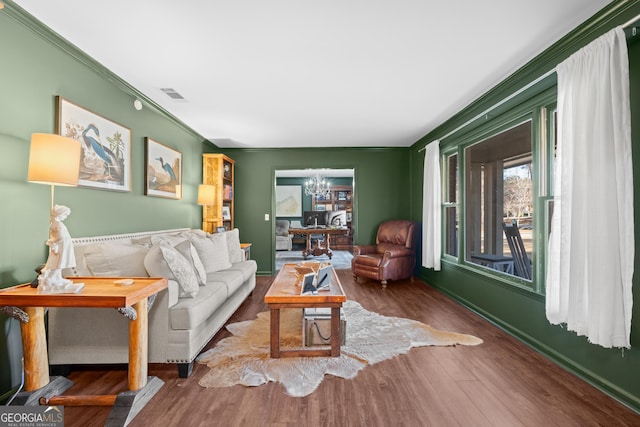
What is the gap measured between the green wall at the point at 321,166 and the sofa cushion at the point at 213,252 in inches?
82.1

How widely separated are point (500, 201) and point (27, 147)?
4415 mm

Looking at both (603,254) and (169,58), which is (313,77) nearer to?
(169,58)

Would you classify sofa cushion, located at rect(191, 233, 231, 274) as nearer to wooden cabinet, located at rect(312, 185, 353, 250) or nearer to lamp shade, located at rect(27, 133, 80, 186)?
lamp shade, located at rect(27, 133, 80, 186)

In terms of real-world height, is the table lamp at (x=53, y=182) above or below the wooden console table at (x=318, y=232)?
above

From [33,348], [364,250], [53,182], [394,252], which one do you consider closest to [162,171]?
[53,182]

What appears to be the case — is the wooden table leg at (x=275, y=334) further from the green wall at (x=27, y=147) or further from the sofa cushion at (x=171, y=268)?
the green wall at (x=27, y=147)

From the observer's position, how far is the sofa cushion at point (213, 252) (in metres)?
3.33

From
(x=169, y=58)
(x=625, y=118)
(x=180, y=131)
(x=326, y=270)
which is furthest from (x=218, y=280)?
(x=625, y=118)

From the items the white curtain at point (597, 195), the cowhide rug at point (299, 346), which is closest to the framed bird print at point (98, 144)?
the cowhide rug at point (299, 346)

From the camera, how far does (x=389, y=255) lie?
4.81m

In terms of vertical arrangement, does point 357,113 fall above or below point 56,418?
above

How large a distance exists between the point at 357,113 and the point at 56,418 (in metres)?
3.85

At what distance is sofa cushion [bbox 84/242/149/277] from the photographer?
2254 mm

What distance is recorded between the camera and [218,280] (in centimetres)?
305
